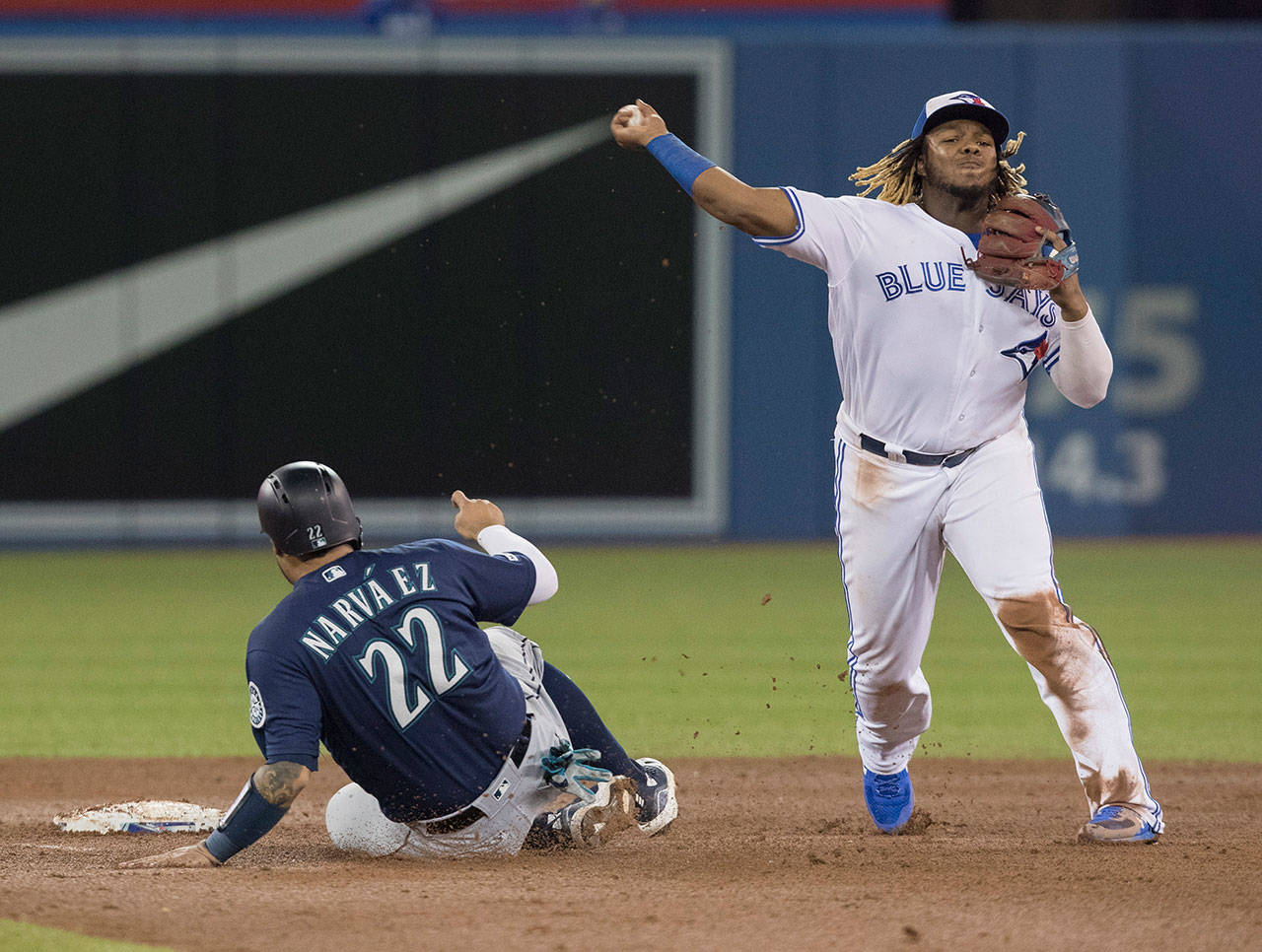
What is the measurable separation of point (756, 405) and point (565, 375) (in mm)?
1595

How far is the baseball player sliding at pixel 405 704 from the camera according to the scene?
4.11 m

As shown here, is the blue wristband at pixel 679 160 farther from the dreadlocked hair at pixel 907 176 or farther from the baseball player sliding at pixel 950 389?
the dreadlocked hair at pixel 907 176

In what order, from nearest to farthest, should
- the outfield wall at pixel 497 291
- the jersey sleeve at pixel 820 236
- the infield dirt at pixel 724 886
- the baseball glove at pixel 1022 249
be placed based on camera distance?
the infield dirt at pixel 724 886, the baseball glove at pixel 1022 249, the jersey sleeve at pixel 820 236, the outfield wall at pixel 497 291

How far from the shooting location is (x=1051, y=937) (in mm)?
3697

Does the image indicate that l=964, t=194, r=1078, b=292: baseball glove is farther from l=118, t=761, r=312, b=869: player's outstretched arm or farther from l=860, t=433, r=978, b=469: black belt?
l=118, t=761, r=312, b=869: player's outstretched arm

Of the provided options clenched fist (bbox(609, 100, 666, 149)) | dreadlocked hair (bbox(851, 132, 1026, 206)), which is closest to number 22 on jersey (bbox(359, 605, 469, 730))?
clenched fist (bbox(609, 100, 666, 149))

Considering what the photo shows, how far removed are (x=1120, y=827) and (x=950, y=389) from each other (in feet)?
4.12

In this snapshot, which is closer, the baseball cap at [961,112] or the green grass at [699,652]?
the baseball cap at [961,112]

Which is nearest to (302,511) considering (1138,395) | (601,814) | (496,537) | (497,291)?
(496,537)

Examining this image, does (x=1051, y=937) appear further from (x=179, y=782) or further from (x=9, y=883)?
(x=179, y=782)

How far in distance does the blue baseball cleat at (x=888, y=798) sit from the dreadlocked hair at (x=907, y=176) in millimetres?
1696

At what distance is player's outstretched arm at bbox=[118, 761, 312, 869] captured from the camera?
158 inches

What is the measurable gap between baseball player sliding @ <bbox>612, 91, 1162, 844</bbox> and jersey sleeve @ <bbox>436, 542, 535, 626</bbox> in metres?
1.01

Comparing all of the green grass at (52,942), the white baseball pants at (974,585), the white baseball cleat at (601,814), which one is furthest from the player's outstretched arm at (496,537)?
the green grass at (52,942)
